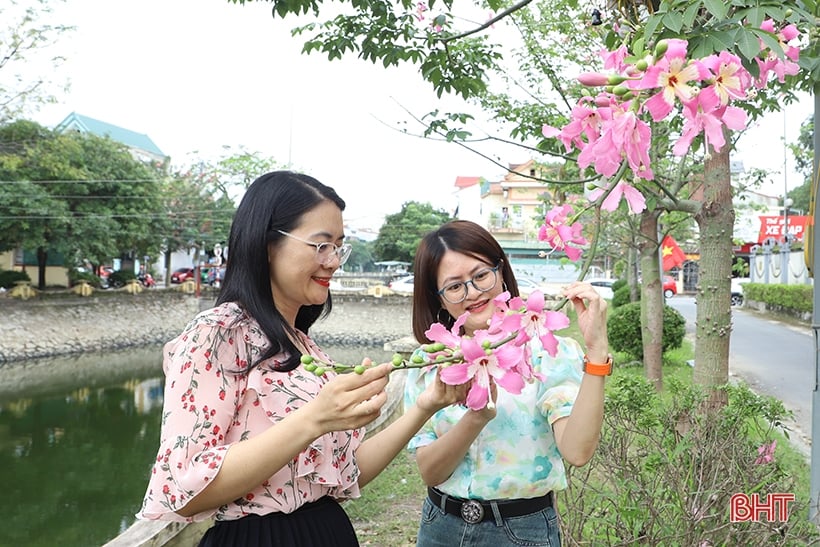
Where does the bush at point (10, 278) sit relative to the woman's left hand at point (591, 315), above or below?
below

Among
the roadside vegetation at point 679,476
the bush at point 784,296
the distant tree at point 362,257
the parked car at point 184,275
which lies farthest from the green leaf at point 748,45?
the distant tree at point 362,257

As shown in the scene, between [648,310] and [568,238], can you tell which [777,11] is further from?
[648,310]

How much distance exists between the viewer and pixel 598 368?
1.26 metres

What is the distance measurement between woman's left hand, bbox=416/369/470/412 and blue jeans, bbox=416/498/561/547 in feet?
1.17

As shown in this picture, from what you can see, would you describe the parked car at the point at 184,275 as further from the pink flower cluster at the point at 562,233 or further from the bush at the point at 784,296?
the pink flower cluster at the point at 562,233

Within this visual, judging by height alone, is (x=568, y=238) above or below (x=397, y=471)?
above

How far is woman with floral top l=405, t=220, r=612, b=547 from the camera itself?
4.78 ft

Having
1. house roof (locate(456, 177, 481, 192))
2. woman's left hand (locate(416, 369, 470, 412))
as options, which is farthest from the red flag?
house roof (locate(456, 177, 481, 192))

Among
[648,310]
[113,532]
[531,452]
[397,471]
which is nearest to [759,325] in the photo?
[648,310]

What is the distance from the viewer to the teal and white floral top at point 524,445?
4.80 feet

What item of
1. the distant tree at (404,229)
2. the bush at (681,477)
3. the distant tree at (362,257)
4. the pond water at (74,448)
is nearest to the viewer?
the bush at (681,477)

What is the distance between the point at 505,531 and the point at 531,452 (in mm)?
183

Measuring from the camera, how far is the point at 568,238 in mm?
1230

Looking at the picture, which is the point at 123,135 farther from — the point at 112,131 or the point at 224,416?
the point at 224,416
